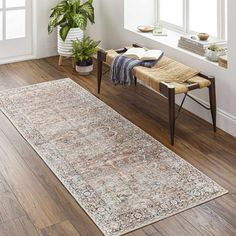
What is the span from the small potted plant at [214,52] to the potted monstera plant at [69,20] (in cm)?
169

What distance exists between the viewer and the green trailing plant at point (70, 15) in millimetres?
5227

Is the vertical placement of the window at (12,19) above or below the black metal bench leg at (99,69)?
above

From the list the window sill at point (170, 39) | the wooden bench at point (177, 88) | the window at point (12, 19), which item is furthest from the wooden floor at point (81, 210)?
the window at point (12, 19)

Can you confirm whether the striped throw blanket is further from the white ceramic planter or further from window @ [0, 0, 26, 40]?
window @ [0, 0, 26, 40]

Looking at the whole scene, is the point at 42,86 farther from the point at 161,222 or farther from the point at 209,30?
the point at 161,222

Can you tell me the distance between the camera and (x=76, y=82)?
4996 mm

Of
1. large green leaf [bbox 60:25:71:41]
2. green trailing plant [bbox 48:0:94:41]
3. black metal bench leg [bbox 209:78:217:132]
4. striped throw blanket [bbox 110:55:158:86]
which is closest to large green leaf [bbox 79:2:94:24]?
green trailing plant [bbox 48:0:94:41]

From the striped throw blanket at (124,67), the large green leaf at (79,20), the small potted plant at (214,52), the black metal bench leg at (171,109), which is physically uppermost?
the large green leaf at (79,20)

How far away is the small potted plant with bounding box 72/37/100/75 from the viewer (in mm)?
5098

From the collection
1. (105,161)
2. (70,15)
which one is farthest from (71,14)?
(105,161)

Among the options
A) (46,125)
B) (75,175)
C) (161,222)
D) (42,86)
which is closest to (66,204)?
(75,175)

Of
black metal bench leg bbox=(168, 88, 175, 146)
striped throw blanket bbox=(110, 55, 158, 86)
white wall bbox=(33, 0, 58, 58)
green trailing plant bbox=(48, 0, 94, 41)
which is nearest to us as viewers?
black metal bench leg bbox=(168, 88, 175, 146)

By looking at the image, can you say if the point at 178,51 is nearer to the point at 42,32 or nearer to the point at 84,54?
the point at 84,54

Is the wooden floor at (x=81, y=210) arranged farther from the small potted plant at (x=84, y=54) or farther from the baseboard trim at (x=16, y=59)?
the baseboard trim at (x=16, y=59)
